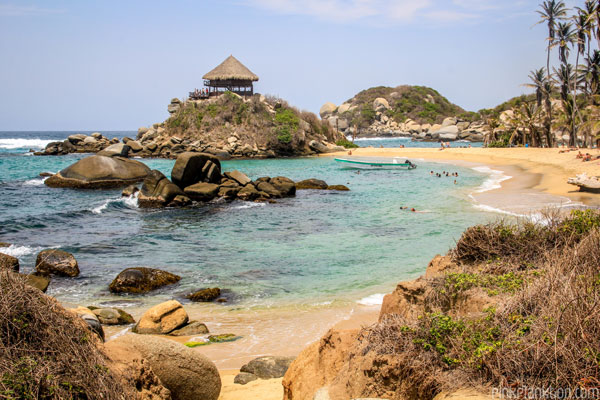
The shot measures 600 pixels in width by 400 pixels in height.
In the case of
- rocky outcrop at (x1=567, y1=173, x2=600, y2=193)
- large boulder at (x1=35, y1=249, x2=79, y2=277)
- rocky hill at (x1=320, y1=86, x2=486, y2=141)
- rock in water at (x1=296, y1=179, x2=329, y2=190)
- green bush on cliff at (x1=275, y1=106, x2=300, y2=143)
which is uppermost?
rocky hill at (x1=320, y1=86, x2=486, y2=141)

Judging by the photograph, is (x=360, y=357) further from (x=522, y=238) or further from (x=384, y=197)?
(x=384, y=197)

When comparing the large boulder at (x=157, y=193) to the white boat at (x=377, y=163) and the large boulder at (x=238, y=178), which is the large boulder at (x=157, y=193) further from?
the white boat at (x=377, y=163)

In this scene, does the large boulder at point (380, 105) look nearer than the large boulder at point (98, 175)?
No

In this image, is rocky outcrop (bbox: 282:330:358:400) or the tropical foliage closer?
rocky outcrop (bbox: 282:330:358:400)

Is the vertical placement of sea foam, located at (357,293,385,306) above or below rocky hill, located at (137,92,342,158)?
below

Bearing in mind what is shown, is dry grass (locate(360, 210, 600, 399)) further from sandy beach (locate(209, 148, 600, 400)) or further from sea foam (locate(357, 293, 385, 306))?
sea foam (locate(357, 293, 385, 306))

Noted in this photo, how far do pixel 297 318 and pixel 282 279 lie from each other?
106 inches

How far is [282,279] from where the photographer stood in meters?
12.8

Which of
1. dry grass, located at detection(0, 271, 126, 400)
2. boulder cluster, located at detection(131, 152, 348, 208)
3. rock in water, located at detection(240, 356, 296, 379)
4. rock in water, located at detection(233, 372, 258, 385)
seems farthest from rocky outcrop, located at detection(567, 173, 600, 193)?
dry grass, located at detection(0, 271, 126, 400)

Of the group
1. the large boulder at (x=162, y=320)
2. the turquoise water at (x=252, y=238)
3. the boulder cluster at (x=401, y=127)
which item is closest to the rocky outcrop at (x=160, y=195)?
the turquoise water at (x=252, y=238)

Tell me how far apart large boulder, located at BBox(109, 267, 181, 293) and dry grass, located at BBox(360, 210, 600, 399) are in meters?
8.41

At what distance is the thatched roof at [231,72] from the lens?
5926 cm

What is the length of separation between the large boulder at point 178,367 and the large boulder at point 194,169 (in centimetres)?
2006

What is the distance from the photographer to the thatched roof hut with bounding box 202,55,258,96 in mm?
59438
